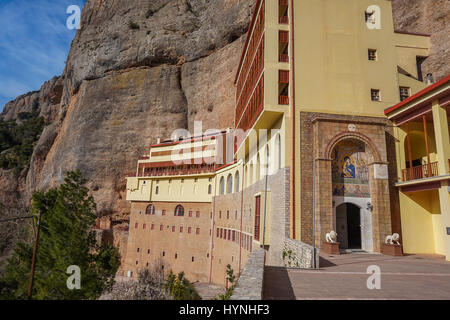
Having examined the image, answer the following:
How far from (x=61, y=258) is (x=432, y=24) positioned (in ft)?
102

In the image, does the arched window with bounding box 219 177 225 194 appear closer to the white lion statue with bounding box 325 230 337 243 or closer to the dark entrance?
the dark entrance

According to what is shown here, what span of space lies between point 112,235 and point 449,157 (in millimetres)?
33387

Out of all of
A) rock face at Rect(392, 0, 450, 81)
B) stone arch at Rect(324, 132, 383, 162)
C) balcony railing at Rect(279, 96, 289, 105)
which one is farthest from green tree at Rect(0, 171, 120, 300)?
rock face at Rect(392, 0, 450, 81)

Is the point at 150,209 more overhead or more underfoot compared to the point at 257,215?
more overhead

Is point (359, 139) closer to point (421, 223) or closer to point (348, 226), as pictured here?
point (348, 226)

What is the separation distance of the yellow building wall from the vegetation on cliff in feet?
190

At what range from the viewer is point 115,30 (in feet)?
152

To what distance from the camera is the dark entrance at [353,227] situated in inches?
642

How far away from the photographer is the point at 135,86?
42.4m

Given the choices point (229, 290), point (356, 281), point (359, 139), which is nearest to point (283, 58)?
point (359, 139)

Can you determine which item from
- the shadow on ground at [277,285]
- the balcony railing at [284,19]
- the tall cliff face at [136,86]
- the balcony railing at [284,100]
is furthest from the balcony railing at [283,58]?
the tall cliff face at [136,86]

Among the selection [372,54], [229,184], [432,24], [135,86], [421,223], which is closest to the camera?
[421,223]
